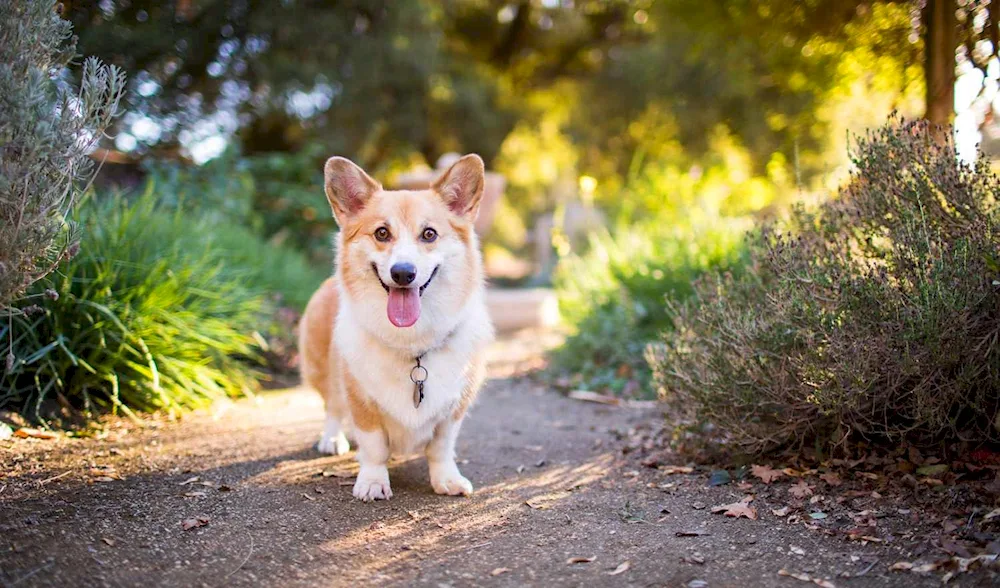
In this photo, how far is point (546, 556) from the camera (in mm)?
2438

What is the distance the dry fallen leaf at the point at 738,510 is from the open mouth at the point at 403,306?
1450mm

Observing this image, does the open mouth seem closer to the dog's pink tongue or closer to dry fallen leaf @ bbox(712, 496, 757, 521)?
the dog's pink tongue

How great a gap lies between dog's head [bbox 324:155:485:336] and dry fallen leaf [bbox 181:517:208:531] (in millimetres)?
996

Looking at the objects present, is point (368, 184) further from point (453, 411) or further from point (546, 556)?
point (546, 556)

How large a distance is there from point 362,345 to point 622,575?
146 centimetres

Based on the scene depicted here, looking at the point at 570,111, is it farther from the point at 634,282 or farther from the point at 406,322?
the point at 406,322

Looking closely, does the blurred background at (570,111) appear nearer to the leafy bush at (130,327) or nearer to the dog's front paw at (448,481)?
the leafy bush at (130,327)

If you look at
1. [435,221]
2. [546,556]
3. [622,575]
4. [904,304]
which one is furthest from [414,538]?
[904,304]

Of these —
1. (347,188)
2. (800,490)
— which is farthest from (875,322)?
(347,188)

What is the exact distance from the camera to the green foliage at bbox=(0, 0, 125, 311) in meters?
2.38

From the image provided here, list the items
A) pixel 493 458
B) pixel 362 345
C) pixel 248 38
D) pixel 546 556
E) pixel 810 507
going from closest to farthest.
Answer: pixel 546 556 < pixel 810 507 < pixel 362 345 < pixel 493 458 < pixel 248 38

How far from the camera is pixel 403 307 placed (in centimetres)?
291

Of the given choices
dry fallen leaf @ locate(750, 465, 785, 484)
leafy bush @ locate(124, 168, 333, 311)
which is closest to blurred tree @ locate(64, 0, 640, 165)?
leafy bush @ locate(124, 168, 333, 311)

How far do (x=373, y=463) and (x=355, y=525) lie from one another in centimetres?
38
